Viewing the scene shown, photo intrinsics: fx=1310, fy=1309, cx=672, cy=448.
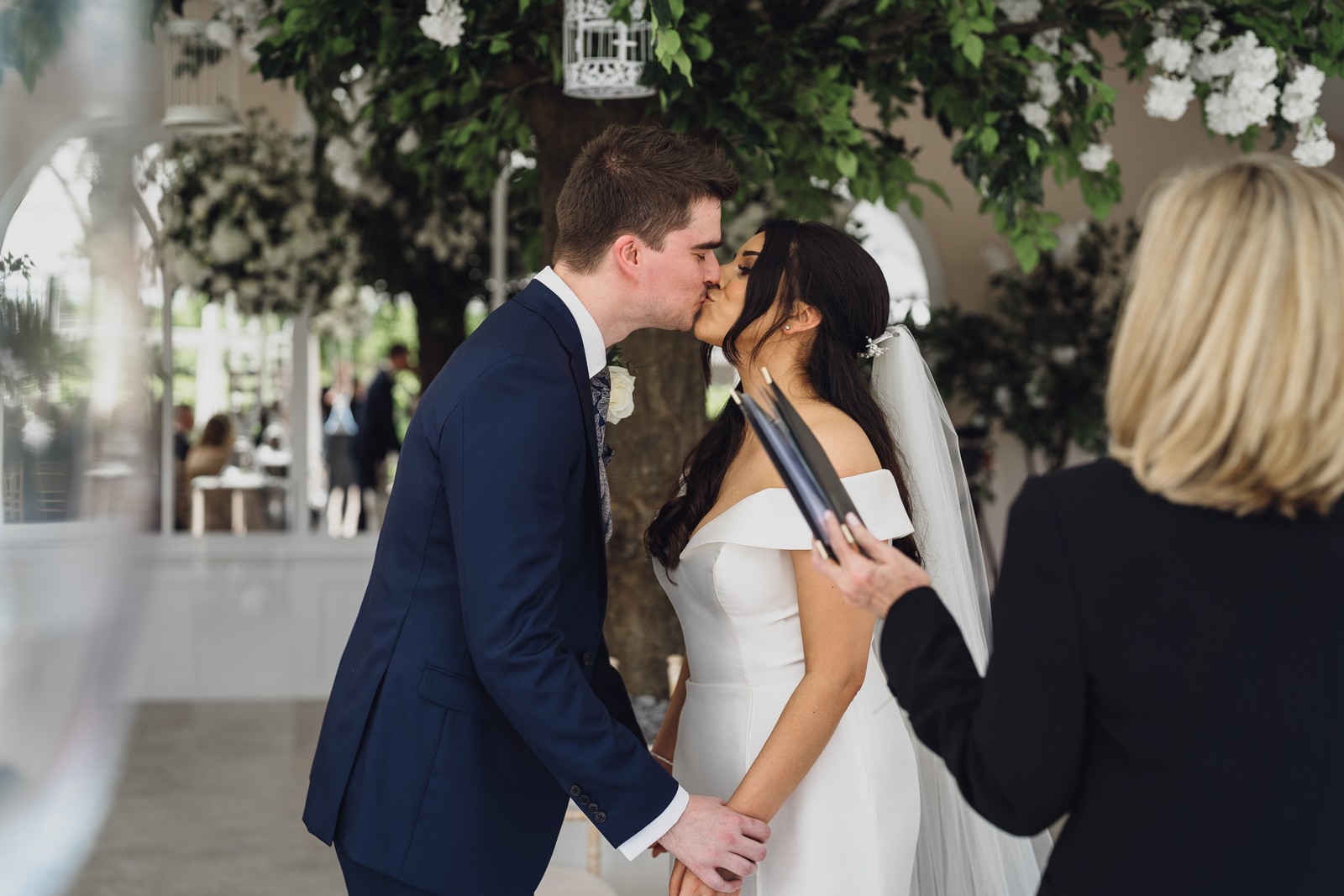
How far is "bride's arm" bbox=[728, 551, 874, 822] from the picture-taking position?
1845 mm

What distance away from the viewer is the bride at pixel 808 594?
6.14 feet

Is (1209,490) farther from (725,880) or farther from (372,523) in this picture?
(372,523)

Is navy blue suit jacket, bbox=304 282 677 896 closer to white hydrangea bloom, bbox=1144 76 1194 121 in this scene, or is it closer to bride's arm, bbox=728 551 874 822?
bride's arm, bbox=728 551 874 822

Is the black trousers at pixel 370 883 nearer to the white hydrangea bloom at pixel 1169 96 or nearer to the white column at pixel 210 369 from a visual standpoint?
the white hydrangea bloom at pixel 1169 96

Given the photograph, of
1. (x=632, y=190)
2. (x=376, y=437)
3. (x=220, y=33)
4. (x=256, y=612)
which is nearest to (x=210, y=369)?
(x=376, y=437)

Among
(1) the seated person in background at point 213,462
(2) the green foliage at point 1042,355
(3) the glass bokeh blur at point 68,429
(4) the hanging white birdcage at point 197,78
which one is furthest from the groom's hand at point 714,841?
(1) the seated person in background at point 213,462

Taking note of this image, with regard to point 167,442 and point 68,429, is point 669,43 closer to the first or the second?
point 68,429

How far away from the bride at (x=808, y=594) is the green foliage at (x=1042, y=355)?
424cm

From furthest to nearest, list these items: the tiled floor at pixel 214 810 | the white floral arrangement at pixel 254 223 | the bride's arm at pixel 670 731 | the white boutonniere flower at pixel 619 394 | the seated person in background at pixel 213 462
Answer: the seated person in background at pixel 213 462 → the white floral arrangement at pixel 254 223 → the tiled floor at pixel 214 810 → the bride's arm at pixel 670 731 → the white boutonniere flower at pixel 619 394

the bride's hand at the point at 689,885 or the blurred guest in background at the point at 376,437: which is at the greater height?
the blurred guest in background at the point at 376,437

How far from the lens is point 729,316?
208 centimetres

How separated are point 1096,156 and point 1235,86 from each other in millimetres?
371

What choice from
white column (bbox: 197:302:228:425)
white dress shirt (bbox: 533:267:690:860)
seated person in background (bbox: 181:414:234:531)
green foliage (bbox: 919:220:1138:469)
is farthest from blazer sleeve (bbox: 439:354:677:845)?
white column (bbox: 197:302:228:425)

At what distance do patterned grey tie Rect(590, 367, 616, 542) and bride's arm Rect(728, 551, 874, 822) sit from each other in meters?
0.30
